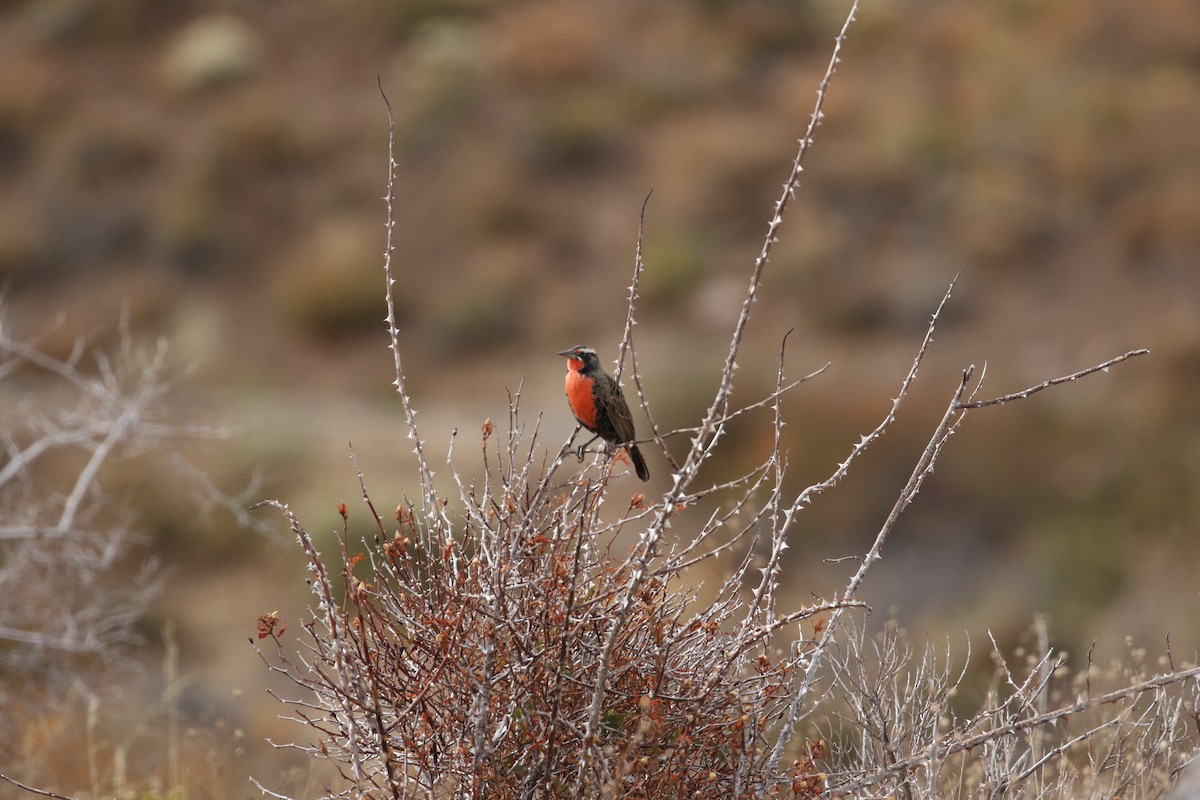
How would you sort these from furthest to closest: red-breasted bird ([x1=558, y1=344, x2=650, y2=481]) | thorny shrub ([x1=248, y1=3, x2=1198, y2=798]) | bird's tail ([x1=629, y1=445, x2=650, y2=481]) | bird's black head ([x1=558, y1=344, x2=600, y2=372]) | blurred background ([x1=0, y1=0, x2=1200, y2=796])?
1. blurred background ([x1=0, y1=0, x2=1200, y2=796])
2. bird's tail ([x1=629, y1=445, x2=650, y2=481])
3. bird's black head ([x1=558, y1=344, x2=600, y2=372])
4. red-breasted bird ([x1=558, y1=344, x2=650, y2=481])
5. thorny shrub ([x1=248, y1=3, x2=1198, y2=798])

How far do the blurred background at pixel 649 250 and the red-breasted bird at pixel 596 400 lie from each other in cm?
786

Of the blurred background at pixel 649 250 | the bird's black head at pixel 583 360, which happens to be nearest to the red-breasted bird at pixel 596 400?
the bird's black head at pixel 583 360

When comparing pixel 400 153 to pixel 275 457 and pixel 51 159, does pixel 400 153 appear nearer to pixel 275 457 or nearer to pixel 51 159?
pixel 51 159

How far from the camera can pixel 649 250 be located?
23.8 meters

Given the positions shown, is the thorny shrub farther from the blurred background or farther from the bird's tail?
the blurred background

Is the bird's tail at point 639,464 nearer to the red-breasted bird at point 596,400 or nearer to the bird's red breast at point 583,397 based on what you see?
the red-breasted bird at point 596,400

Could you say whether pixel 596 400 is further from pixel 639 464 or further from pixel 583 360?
pixel 639 464

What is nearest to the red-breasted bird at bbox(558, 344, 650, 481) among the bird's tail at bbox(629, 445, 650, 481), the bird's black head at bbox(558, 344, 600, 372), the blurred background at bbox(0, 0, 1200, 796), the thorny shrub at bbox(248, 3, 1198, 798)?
Result: the bird's black head at bbox(558, 344, 600, 372)

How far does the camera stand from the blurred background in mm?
16375

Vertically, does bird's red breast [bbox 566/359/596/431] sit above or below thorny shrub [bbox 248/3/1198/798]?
above

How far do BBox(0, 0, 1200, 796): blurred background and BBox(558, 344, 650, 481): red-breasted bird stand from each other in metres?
7.86

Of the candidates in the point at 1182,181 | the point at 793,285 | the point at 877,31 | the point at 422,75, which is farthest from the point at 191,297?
the point at 1182,181

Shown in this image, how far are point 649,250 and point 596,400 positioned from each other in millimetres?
18436

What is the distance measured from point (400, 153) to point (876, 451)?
13.7m
